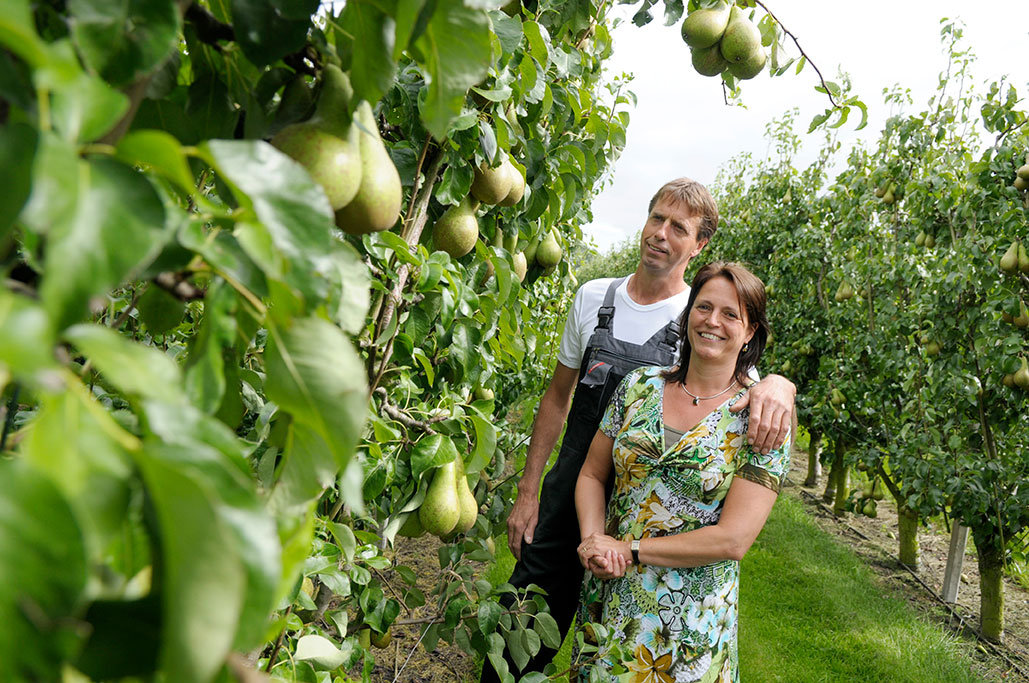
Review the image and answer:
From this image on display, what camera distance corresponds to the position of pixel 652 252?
262 cm

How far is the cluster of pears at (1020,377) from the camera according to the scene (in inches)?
155

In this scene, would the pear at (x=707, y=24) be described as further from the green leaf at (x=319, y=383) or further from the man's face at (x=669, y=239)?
the green leaf at (x=319, y=383)

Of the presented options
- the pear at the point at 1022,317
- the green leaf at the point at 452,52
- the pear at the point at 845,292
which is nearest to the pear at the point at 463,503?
the green leaf at the point at 452,52

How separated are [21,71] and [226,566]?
0.30m

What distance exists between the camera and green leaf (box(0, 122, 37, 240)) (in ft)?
1.08

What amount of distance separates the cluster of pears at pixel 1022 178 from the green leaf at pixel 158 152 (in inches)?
178

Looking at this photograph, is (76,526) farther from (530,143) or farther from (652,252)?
(652,252)

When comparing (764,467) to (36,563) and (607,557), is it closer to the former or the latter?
(607,557)

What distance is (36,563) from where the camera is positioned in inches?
11.4

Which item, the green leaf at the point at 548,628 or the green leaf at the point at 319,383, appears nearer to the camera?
the green leaf at the point at 319,383

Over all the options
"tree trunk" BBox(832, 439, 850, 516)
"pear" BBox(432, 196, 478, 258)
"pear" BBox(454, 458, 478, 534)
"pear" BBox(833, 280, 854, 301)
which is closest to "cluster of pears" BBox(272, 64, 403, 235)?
"pear" BBox(432, 196, 478, 258)

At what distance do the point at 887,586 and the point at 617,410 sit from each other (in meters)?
4.04

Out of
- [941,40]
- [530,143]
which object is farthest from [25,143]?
[941,40]

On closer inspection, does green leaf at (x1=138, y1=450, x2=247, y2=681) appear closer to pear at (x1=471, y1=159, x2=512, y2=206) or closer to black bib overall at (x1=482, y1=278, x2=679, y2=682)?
pear at (x1=471, y1=159, x2=512, y2=206)
